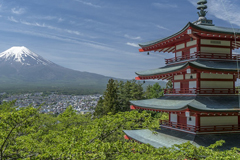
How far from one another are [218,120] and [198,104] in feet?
6.87

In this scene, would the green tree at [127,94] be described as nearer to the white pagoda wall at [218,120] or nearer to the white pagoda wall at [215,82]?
the white pagoda wall at [215,82]

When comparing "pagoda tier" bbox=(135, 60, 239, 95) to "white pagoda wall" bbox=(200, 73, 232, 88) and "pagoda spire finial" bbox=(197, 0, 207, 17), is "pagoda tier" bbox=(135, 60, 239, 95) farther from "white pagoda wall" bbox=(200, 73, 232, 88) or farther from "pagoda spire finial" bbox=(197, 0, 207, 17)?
"pagoda spire finial" bbox=(197, 0, 207, 17)

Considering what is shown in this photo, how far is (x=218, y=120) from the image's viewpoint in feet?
49.5

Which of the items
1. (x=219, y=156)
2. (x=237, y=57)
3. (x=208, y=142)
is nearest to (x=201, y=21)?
(x=237, y=57)

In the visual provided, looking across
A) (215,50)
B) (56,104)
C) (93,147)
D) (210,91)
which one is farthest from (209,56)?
(56,104)

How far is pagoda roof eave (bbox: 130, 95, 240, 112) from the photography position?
13.7 meters

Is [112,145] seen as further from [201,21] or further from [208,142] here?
[201,21]

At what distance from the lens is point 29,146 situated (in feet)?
35.4

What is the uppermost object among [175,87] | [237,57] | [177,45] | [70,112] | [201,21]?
[201,21]

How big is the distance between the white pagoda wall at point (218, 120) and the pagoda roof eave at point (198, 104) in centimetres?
107

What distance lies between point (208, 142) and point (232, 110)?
2.45 metres

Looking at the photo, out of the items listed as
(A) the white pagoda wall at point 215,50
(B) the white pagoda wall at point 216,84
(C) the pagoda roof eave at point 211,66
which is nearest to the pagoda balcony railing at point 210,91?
(B) the white pagoda wall at point 216,84

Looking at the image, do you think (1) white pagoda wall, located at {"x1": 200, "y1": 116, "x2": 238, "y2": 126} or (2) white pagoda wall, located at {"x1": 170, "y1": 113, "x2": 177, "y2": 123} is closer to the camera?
(1) white pagoda wall, located at {"x1": 200, "y1": 116, "x2": 238, "y2": 126}

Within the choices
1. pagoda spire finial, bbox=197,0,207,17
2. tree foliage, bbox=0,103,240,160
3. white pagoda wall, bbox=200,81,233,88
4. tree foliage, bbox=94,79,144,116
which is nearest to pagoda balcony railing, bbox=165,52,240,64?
white pagoda wall, bbox=200,81,233,88
